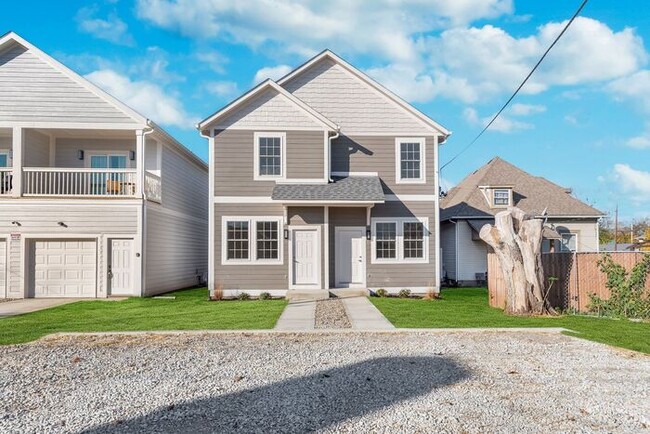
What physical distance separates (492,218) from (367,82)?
8.98 m

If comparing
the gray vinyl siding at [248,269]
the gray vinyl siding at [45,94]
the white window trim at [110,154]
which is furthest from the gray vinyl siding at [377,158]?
the white window trim at [110,154]

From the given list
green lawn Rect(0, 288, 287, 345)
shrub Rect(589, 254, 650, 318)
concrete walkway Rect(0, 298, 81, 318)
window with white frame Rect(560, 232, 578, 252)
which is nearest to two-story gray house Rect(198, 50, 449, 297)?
green lawn Rect(0, 288, 287, 345)

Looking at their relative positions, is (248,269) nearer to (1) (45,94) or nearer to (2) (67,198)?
(2) (67,198)

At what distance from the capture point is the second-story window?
15.8 meters

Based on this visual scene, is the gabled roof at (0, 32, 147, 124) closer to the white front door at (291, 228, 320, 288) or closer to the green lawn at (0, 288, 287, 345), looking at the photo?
the green lawn at (0, 288, 287, 345)

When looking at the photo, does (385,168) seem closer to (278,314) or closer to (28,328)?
(278,314)

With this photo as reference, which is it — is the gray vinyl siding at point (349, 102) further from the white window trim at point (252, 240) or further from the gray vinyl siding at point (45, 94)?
the gray vinyl siding at point (45, 94)

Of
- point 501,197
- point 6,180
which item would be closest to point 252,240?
point 6,180

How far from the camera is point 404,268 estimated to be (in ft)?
53.3

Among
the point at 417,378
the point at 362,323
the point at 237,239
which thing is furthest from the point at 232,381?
the point at 237,239

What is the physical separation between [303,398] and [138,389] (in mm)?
1914

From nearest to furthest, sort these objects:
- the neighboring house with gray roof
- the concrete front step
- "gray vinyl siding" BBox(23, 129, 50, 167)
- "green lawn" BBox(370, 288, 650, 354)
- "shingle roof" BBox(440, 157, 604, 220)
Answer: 1. "green lawn" BBox(370, 288, 650, 354)
2. the concrete front step
3. "gray vinyl siding" BBox(23, 129, 50, 167)
4. the neighboring house with gray roof
5. "shingle roof" BBox(440, 157, 604, 220)

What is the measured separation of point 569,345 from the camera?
26.8ft

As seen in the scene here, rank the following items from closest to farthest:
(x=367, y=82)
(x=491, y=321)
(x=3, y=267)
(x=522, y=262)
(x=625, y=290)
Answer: (x=491, y=321)
(x=625, y=290)
(x=522, y=262)
(x=3, y=267)
(x=367, y=82)
